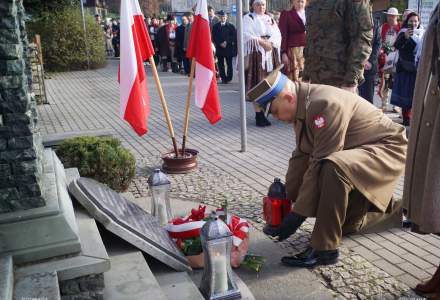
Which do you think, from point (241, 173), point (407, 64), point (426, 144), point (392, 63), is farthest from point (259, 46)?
point (426, 144)

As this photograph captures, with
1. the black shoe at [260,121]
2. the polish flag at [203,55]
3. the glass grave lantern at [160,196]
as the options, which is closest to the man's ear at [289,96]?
the glass grave lantern at [160,196]

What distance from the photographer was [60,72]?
64.0 ft

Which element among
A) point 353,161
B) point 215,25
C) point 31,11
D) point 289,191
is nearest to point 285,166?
point 289,191

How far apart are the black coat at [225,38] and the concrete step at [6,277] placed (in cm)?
1204

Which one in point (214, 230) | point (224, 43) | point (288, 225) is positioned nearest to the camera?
point (214, 230)

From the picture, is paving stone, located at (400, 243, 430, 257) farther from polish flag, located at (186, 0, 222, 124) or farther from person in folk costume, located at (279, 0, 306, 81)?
person in folk costume, located at (279, 0, 306, 81)

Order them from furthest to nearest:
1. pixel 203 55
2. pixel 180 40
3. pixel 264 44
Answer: pixel 180 40, pixel 264 44, pixel 203 55

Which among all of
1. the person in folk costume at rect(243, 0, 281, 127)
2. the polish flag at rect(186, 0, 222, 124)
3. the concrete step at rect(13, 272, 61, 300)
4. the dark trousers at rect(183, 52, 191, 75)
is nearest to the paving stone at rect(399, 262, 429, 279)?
the concrete step at rect(13, 272, 61, 300)

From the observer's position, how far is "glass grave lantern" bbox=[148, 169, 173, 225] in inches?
159

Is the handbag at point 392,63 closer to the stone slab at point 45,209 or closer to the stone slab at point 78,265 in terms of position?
the stone slab at point 45,209

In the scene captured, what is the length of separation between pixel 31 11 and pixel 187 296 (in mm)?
17230

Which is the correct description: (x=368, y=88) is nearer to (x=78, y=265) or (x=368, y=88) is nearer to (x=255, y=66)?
(x=255, y=66)

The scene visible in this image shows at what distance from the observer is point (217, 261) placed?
9.53 ft

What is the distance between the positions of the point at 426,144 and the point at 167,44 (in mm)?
15831
